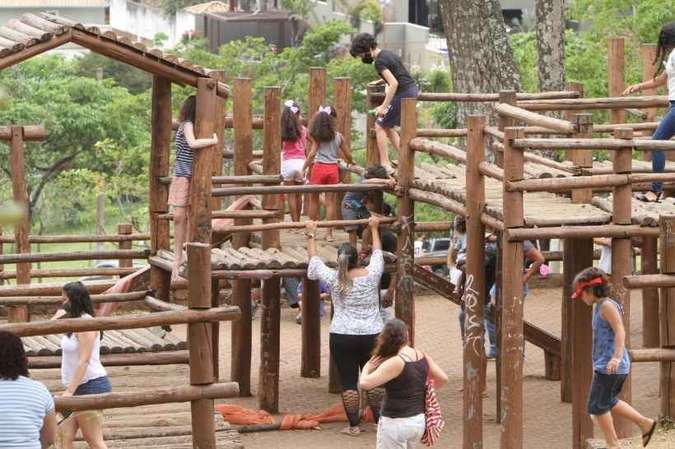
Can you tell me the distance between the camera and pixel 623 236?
37.9ft

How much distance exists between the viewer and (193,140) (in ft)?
42.0

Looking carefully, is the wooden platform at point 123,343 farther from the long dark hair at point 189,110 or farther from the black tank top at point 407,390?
the black tank top at point 407,390

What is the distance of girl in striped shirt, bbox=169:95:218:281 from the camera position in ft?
42.2

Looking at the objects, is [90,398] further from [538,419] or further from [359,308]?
[538,419]

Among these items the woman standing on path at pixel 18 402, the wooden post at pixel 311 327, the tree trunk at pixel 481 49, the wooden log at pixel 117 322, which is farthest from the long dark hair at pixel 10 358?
the tree trunk at pixel 481 49

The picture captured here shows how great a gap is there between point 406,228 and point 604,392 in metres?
3.87

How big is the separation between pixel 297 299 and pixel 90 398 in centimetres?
929

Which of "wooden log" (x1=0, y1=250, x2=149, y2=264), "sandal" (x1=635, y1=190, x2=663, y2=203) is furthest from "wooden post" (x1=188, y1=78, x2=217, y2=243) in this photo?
"sandal" (x1=635, y1=190, x2=663, y2=203)

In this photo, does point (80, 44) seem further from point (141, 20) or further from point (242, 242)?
point (141, 20)

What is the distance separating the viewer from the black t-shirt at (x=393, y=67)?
14742 mm

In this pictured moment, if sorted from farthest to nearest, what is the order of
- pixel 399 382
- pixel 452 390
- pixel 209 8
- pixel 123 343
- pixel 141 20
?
pixel 141 20 < pixel 209 8 < pixel 452 390 < pixel 123 343 < pixel 399 382

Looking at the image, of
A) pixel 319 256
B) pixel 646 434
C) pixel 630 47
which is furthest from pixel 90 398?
pixel 630 47

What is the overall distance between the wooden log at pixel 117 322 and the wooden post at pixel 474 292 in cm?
296

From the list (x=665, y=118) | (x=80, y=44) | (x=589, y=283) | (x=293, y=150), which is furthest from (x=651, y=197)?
(x=80, y=44)
